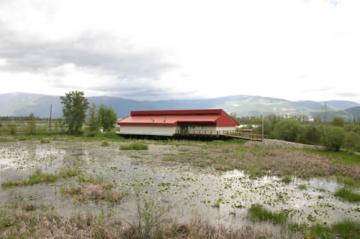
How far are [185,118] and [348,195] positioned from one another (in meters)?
38.3

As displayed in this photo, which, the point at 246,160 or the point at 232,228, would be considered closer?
the point at 232,228

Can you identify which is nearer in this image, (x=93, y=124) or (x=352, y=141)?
(x=352, y=141)

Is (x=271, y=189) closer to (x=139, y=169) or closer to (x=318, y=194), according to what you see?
(x=318, y=194)

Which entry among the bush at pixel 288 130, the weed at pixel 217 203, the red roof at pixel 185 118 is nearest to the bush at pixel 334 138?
the bush at pixel 288 130

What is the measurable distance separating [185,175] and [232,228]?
9.27 metres

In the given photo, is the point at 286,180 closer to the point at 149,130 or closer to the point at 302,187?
the point at 302,187

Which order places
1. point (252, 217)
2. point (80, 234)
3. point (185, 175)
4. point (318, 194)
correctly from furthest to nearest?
point (185, 175)
point (318, 194)
point (252, 217)
point (80, 234)

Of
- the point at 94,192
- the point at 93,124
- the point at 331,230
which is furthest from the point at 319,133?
the point at 93,124

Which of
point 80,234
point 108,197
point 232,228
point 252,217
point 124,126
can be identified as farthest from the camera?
point 124,126

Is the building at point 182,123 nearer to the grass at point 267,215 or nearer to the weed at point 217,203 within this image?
the weed at point 217,203

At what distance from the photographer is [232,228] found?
9016 millimetres

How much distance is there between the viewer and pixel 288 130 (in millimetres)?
45719

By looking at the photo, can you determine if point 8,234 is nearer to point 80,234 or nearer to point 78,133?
point 80,234

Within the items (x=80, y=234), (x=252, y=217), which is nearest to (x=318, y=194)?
(x=252, y=217)
